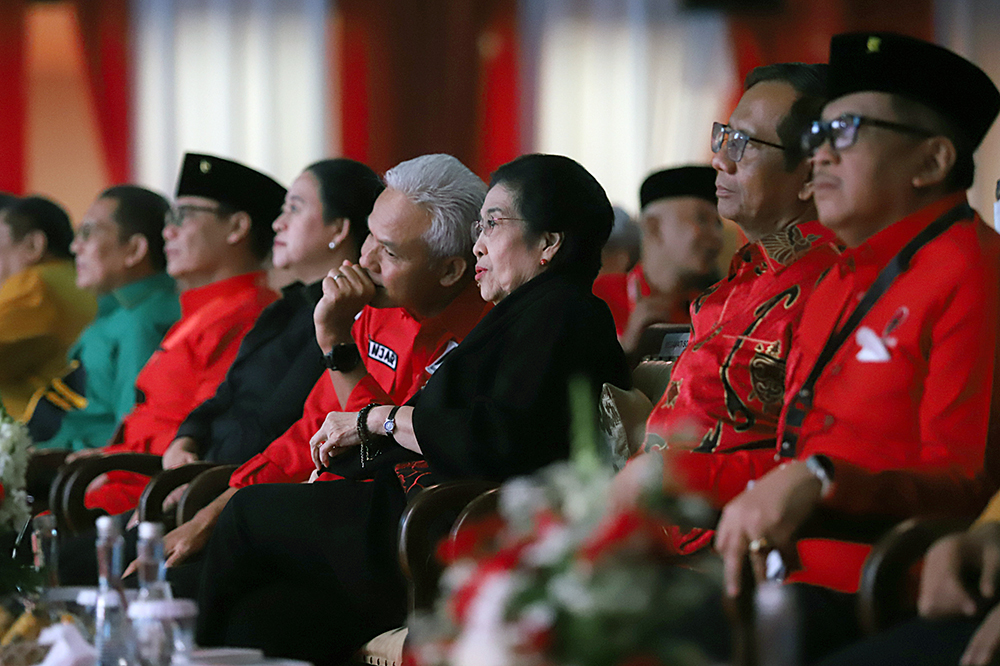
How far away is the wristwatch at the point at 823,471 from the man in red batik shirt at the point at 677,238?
229 cm

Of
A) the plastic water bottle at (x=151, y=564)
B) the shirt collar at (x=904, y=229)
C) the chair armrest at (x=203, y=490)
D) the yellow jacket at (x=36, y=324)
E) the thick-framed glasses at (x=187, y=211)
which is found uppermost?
the shirt collar at (x=904, y=229)

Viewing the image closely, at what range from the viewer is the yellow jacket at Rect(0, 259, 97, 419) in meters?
4.69

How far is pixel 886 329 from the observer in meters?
1.73

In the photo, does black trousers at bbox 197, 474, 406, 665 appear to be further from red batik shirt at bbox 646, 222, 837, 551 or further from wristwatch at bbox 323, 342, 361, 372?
red batik shirt at bbox 646, 222, 837, 551

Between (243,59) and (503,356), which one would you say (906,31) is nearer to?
(243,59)

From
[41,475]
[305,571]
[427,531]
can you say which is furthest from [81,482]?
[427,531]

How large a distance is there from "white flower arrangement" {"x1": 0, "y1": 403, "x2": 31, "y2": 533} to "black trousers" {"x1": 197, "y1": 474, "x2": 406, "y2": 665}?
18.1 inches

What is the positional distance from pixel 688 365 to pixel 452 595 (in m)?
1.09

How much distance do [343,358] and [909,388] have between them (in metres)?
1.43

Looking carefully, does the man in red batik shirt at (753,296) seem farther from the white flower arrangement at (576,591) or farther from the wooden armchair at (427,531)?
the white flower arrangement at (576,591)

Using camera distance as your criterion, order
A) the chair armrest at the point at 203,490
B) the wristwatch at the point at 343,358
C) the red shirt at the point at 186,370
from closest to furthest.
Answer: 1. the wristwatch at the point at 343,358
2. the chair armrest at the point at 203,490
3. the red shirt at the point at 186,370

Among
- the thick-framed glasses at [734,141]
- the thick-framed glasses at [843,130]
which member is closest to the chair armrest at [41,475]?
the thick-framed glasses at [734,141]

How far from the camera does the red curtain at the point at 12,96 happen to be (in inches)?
A: 273

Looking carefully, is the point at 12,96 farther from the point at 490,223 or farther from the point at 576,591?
the point at 576,591
